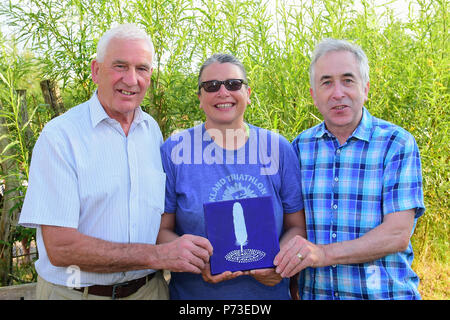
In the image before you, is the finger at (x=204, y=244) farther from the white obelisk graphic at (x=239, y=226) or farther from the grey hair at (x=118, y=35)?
the grey hair at (x=118, y=35)

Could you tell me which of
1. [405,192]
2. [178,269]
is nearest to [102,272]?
[178,269]

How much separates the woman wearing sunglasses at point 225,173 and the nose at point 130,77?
34cm

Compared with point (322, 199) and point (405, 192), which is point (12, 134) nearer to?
point (322, 199)

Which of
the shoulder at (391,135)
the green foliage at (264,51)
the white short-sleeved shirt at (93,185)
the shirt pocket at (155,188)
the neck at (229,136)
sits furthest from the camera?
the green foliage at (264,51)

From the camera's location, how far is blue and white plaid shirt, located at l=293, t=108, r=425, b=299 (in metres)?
1.78

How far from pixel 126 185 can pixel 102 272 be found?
39cm

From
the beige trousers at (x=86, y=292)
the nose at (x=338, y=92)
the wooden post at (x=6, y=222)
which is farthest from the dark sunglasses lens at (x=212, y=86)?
the wooden post at (x=6, y=222)

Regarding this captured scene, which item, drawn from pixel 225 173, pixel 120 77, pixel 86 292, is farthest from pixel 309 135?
pixel 86 292

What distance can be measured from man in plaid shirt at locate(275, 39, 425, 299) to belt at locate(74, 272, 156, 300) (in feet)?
2.24

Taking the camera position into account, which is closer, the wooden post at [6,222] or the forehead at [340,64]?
→ the forehead at [340,64]

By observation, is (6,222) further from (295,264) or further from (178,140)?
(295,264)

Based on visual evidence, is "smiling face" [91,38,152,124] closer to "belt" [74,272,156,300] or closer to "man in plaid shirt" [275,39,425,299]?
"belt" [74,272,156,300]

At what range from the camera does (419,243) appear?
373 centimetres

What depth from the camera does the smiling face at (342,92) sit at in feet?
6.33
